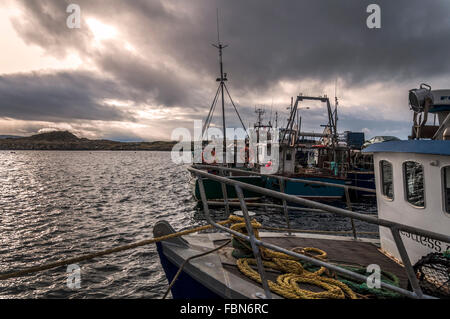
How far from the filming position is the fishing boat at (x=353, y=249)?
2.85 meters

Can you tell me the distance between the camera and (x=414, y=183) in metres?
4.52

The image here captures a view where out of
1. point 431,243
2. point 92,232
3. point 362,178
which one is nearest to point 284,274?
point 431,243

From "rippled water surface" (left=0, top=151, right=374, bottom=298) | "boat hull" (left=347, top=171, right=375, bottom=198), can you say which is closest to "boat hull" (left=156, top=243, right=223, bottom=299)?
"rippled water surface" (left=0, top=151, right=374, bottom=298)

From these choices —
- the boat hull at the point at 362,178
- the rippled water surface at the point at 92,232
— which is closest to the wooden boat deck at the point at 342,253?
the rippled water surface at the point at 92,232

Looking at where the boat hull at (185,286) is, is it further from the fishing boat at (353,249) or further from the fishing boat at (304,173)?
the fishing boat at (304,173)

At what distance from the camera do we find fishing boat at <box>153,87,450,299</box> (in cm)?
285

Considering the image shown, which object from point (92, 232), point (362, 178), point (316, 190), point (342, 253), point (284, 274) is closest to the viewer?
Answer: point (284, 274)

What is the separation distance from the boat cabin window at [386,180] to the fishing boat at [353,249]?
0.02 metres

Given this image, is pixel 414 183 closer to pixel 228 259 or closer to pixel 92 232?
pixel 228 259

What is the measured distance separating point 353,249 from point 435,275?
2011 millimetres

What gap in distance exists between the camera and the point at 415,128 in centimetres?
551

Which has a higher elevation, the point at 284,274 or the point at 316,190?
the point at 284,274
